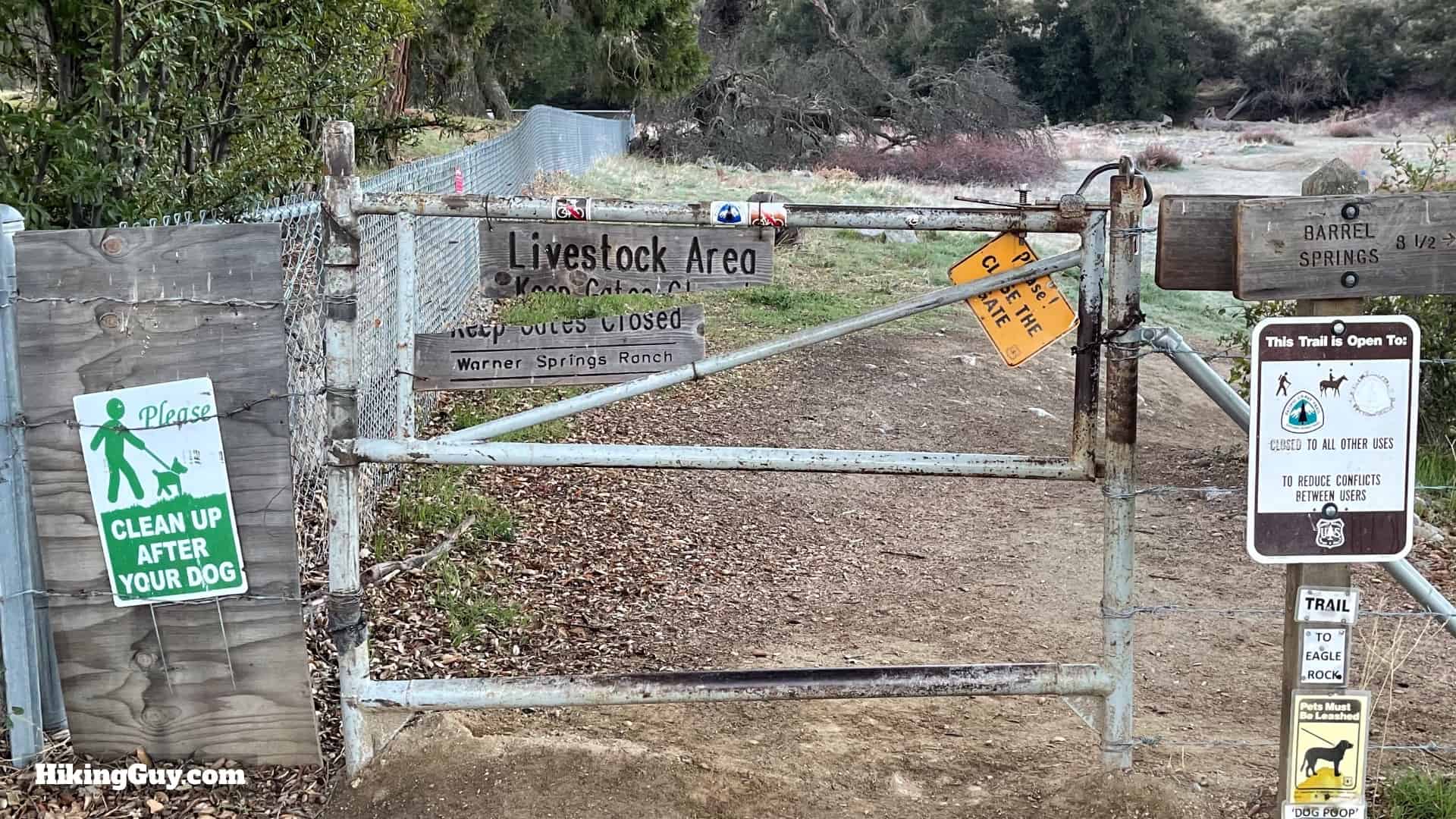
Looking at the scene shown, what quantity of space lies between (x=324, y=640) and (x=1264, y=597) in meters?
3.75

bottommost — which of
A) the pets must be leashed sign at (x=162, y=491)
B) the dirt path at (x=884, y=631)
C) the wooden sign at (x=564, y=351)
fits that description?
the dirt path at (x=884, y=631)

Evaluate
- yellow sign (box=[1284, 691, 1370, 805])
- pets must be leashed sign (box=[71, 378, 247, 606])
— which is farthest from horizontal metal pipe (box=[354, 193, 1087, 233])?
yellow sign (box=[1284, 691, 1370, 805])

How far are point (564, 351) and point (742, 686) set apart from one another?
0.93 meters

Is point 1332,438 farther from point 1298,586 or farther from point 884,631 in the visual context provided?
point 884,631

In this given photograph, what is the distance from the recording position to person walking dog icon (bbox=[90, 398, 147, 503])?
3.27 meters

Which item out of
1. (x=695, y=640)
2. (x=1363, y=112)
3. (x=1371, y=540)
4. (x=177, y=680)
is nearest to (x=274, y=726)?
(x=177, y=680)

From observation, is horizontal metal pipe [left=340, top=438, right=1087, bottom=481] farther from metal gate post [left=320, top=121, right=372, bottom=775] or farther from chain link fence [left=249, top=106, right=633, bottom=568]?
chain link fence [left=249, top=106, right=633, bottom=568]

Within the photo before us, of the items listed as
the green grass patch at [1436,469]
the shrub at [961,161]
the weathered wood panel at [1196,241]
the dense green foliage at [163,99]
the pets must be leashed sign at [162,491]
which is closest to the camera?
the weathered wood panel at [1196,241]

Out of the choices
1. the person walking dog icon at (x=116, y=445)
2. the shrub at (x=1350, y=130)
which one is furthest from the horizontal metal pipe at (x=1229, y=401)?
the shrub at (x=1350, y=130)

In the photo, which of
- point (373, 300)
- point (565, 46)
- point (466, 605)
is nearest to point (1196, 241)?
point (466, 605)

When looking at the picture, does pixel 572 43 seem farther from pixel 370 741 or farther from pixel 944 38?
pixel 370 741

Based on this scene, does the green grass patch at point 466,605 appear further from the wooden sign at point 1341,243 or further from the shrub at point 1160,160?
the shrub at point 1160,160

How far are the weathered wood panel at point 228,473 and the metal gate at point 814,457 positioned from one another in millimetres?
264

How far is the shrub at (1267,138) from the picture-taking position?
32.5 metres
